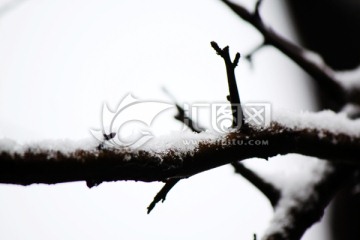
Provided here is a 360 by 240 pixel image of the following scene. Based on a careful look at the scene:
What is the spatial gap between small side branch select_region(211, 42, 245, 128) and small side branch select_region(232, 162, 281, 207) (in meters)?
0.42

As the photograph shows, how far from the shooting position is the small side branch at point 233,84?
656 millimetres

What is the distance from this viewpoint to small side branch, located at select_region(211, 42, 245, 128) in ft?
2.15

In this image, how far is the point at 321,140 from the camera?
816mm

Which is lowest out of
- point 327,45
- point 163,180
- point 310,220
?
point 310,220

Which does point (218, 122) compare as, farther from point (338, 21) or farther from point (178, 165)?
point (338, 21)

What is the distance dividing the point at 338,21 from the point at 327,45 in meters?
0.12

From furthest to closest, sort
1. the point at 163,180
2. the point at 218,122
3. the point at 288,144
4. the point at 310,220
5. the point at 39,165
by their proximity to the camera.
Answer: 1. the point at 310,220
2. the point at 218,122
3. the point at 288,144
4. the point at 163,180
5. the point at 39,165

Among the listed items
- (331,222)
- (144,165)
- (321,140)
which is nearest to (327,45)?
(331,222)

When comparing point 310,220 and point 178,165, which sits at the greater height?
point 178,165

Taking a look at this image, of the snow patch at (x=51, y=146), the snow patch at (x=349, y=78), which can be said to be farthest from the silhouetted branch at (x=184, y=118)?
the snow patch at (x=349, y=78)

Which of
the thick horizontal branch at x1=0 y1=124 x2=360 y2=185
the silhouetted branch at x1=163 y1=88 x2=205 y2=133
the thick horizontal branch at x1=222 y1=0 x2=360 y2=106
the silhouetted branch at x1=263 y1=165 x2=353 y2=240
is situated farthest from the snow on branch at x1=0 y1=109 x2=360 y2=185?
the thick horizontal branch at x1=222 y1=0 x2=360 y2=106

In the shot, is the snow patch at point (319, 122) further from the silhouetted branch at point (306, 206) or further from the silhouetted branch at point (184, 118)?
the silhouetted branch at point (184, 118)

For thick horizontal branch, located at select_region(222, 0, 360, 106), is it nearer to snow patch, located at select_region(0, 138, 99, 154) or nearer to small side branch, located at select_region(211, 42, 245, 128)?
small side branch, located at select_region(211, 42, 245, 128)

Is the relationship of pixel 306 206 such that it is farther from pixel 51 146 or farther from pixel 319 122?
pixel 51 146
